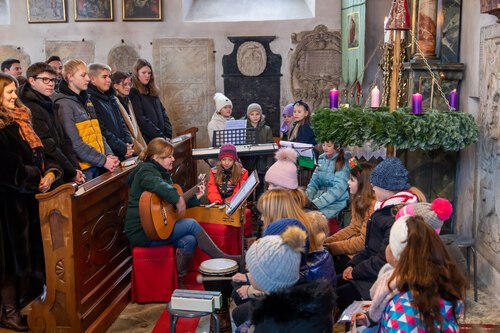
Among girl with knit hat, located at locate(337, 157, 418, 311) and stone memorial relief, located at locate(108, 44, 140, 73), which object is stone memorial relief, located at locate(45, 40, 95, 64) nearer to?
stone memorial relief, located at locate(108, 44, 140, 73)

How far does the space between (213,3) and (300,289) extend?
8.22m

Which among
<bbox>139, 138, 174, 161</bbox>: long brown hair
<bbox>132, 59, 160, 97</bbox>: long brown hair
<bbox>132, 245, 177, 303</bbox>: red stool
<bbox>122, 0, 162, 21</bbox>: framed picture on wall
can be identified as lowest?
<bbox>132, 245, 177, 303</bbox>: red stool

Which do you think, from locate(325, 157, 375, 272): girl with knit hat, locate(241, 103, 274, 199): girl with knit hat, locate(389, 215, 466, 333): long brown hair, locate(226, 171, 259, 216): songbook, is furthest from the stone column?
locate(389, 215, 466, 333): long brown hair

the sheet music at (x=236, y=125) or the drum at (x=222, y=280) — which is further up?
the sheet music at (x=236, y=125)

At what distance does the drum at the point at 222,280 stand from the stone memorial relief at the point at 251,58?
604cm

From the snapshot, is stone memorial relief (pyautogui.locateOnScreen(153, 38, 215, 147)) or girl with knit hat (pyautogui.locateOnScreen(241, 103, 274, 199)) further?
stone memorial relief (pyautogui.locateOnScreen(153, 38, 215, 147))

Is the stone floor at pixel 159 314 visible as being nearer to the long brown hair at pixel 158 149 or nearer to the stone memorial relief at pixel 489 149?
the stone memorial relief at pixel 489 149

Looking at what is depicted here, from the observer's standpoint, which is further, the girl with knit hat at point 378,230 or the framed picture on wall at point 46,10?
the framed picture on wall at point 46,10

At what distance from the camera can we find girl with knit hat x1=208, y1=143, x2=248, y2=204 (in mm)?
6344

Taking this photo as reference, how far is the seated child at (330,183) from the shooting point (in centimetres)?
538

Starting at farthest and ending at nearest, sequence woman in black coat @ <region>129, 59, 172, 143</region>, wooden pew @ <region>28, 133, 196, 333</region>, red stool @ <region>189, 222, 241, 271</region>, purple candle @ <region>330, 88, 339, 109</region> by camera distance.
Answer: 1. woman in black coat @ <region>129, 59, 172, 143</region>
2. red stool @ <region>189, 222, 241, 271</region>
3. purple candle @ <region>330, 88, 339, 109</region>
4. wooden pew @ <region>28, 133, 196, 333</region>

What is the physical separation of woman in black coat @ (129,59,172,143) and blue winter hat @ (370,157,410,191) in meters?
4.05

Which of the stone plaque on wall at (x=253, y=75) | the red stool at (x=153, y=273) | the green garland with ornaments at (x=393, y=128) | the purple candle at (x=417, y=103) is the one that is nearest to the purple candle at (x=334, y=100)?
the green garland with ornaments at (x=393, y=128)

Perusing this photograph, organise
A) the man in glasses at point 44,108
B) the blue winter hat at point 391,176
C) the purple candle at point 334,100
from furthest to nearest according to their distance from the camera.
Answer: the purple candle at point 334,100, the man in glasses at point 44,108, the blue winter hat at point 391,176
